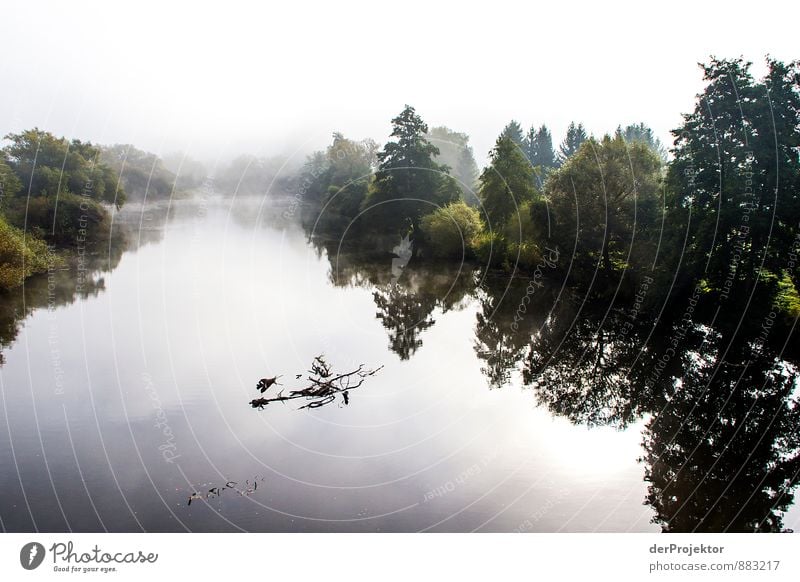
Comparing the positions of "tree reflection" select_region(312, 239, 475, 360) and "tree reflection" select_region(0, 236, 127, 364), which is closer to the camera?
"tree reflection" select_region(0, 236, 127, 364)

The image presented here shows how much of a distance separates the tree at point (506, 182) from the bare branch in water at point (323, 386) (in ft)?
100.0

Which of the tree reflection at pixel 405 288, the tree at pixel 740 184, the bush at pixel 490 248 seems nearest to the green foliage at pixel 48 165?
the tree reflection at pixel 405 288

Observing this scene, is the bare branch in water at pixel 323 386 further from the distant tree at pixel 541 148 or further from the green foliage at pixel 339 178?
the distant tree at pixel 541 148

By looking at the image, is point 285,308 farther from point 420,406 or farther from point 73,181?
point 73,181

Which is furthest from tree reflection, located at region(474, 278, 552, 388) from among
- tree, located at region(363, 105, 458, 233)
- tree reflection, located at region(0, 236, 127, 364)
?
tree reflection, located at region(0, 236, 127, 364)

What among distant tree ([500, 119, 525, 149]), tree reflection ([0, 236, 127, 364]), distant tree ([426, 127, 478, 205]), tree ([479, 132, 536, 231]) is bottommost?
tree reflection ([0, 236, 127, 364])

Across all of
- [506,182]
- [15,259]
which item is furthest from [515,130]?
[15,259]

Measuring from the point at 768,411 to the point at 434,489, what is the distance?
12.8m

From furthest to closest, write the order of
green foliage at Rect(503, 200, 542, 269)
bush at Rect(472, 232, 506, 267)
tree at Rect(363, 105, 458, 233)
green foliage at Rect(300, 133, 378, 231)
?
green foliage at Rect(300, 133, 378, 231), tree at Rect(363, 105, 458, 233), bush at Rect(472, 232, 506, 267), green foliage at Rect(503, 200, 542, 269)

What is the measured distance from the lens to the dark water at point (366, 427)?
46.4ft

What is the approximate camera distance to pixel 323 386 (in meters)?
22.3

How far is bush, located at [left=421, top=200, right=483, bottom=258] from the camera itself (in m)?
55.8

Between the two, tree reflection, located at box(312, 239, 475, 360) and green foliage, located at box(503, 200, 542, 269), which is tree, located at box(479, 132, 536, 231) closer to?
green foliage, located at box(503, 200, 542, 269)

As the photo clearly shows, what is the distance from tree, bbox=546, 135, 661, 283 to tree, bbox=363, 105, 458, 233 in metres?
20.2
